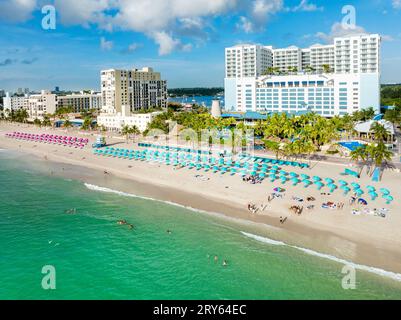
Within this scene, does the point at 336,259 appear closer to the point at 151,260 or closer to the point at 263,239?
the point at 263,239

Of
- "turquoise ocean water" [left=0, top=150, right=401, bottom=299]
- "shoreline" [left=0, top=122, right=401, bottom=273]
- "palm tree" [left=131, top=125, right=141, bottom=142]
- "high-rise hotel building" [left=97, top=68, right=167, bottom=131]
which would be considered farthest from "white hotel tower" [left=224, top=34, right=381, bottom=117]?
"turquoise ocean water" [left=0, top=150, right=401, bottom=299]

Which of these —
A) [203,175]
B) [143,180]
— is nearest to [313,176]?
[203,175]

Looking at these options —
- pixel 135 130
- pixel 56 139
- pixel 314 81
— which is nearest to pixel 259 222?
pixel 135 130

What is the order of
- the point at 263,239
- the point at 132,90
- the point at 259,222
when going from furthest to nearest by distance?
1. the point at 132,90
2. the point at 259,222
3. the point at 263,239

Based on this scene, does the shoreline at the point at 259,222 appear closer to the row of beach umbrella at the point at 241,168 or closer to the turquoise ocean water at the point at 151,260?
the turquoise ocean water at the point at 151,260

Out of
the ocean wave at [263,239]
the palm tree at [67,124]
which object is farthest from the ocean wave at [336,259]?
the palm tree at [67,124]

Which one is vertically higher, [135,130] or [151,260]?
[135,130]

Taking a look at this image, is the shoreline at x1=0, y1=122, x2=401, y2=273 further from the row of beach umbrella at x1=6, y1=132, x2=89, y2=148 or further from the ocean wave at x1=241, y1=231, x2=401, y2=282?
the row of beach umbrella at x1=6, y1=132, x2=89, y2=148
